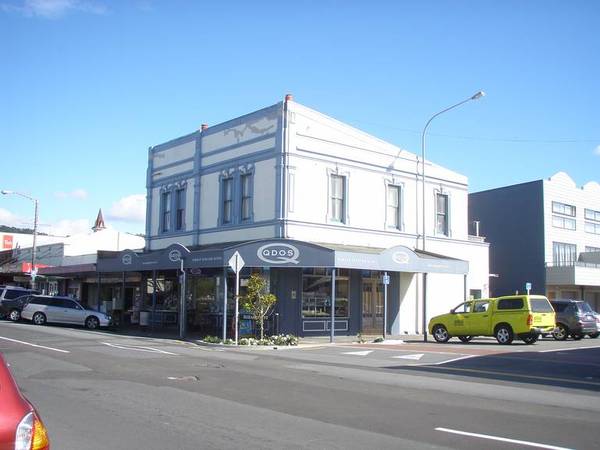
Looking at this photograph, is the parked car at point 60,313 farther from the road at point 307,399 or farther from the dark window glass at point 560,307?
the dark window glass at point 560,307

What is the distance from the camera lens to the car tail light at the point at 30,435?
4.10m

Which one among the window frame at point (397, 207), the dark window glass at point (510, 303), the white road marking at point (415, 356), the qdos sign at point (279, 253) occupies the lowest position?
the white road marking at point (415, 356)

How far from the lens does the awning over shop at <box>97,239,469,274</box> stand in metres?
24.2

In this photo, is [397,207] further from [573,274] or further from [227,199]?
[573,274]

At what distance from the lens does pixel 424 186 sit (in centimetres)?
3033

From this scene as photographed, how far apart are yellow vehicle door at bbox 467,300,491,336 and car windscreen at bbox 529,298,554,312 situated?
1.73 m

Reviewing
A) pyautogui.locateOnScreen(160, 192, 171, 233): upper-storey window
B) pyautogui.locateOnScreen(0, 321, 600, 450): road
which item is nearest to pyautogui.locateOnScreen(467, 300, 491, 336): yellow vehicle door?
pyautogui.locateOnScreen(0, 321, 600, 450): road

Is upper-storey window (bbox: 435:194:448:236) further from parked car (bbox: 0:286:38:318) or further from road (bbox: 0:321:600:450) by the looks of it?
parked car (bbox: 0:286:38:318)

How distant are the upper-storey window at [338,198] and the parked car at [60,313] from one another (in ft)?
42.3

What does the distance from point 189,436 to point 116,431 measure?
97 centimetres

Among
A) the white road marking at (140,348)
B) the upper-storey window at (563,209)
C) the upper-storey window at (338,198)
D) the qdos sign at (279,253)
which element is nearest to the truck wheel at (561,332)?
the upper-storey window at (338,198)

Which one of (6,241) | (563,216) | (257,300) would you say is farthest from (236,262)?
(6,241)

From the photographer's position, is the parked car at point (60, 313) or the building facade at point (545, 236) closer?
the parked car at point (60, 313)

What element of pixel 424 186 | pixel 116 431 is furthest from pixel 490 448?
pixel 424 186
